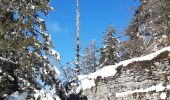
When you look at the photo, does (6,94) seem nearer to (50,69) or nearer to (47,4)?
(50,69)

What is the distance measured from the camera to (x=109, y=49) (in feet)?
135

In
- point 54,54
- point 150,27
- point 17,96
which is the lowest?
point 17,96

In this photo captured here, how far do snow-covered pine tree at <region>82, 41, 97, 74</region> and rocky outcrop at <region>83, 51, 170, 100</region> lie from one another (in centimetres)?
3493

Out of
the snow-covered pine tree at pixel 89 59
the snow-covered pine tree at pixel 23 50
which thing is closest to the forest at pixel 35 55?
the snow-covered pine tree at pixel 23 50

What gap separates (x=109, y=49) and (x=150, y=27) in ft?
53.5

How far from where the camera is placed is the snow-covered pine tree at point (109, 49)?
1592 inches

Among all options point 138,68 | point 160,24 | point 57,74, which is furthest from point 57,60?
point 160,24

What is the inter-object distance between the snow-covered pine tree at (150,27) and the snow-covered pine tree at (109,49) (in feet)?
42.3

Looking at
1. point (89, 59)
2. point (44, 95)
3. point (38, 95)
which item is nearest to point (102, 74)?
point (44, 95)

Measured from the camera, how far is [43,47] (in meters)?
16.4

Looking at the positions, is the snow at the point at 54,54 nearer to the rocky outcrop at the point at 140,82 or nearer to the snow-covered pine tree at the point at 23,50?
the snow-covered pine tree at the point at 23,50

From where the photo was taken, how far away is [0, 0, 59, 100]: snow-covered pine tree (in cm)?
1396

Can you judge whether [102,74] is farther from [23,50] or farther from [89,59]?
[89,59]

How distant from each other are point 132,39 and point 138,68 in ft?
32.1
